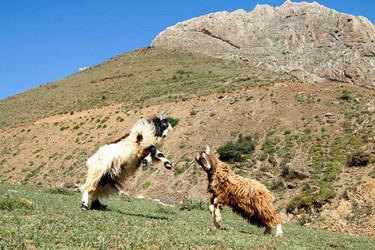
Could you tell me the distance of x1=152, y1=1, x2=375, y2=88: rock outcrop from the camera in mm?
98562

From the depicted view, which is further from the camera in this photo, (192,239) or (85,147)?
(85,147)

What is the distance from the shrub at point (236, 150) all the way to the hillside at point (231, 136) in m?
0.53

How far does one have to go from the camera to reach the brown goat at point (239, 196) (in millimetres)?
12352

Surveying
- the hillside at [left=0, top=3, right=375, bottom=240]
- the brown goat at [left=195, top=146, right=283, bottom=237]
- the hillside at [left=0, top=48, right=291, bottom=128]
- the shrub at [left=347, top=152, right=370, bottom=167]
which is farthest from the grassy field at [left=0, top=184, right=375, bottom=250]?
the hillside at [left=0, top=48, right=291, bottom=128]

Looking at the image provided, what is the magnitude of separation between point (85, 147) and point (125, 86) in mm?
28004

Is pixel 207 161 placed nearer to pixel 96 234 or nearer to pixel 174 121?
pixel 96 234

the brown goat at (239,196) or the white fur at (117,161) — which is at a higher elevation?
the white fur at (117,161)

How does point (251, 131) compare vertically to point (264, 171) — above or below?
above

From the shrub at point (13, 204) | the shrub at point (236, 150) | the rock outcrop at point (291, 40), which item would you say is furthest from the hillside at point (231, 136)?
the rock outcrop at point (291, 40)

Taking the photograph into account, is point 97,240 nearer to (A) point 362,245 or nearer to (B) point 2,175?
(A) point 362,245

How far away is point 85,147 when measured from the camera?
50500mm

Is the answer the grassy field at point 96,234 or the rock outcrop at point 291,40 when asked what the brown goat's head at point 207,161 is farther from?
the rock outcrop at point 291,40

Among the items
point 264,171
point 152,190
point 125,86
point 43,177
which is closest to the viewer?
point 264,171

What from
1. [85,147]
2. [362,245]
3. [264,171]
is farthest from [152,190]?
[362,245]
